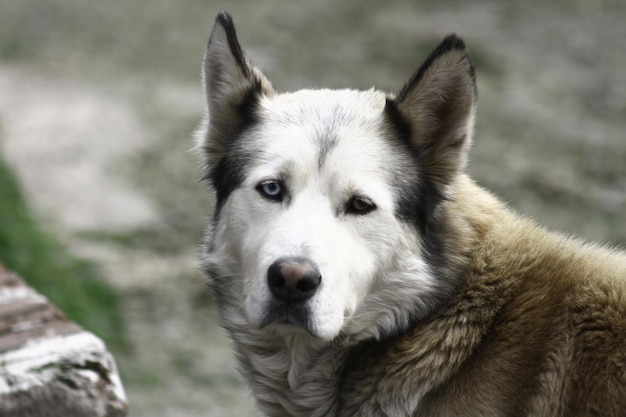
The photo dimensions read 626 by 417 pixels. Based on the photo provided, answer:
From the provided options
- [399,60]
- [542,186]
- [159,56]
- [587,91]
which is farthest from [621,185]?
[159,56]

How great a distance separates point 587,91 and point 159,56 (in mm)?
4949

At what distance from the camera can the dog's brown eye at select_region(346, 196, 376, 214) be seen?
3.91 meters

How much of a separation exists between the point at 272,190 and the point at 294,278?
1.66 feet

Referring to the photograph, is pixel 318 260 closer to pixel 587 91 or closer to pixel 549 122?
pixel 549 122

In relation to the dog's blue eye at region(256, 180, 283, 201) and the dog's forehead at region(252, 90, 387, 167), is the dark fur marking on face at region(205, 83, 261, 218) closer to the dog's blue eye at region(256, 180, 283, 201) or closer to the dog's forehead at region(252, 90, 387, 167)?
the dog's forehead at region(252, 90, 387, 167)

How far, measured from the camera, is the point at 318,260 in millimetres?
3648

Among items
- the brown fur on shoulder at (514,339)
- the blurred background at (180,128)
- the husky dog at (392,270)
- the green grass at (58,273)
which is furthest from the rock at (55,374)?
the green grass at (58,273)

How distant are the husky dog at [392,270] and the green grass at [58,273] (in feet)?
10.6

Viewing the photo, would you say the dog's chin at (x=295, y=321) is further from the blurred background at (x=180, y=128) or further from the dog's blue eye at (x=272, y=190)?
the blurred background at (x=180, y=128)

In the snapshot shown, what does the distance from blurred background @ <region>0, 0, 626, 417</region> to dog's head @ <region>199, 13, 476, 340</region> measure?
3054 mm

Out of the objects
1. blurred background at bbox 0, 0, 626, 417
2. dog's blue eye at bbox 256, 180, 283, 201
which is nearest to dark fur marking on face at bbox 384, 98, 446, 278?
dog's blue eye at bbox 256, 180, 283, 201

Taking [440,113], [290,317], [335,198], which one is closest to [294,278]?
[290,317]

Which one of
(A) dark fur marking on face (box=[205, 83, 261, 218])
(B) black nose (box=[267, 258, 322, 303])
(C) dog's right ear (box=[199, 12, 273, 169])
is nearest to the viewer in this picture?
(B) black nose (box=[267, 258, 322, 303])

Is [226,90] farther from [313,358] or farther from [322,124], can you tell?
[313,358]
